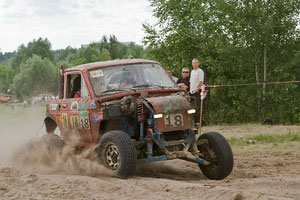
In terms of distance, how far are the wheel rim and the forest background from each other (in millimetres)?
9996

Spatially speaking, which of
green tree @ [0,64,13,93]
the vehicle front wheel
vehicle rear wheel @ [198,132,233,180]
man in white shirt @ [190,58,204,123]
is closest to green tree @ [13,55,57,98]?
green tree @ [0,64,13,93]

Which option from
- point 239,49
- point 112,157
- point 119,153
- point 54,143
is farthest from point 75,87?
point 239,49

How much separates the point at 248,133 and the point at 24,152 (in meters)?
6.81

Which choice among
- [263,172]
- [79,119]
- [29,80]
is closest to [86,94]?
[79,119]

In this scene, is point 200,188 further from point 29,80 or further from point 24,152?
point 29,80

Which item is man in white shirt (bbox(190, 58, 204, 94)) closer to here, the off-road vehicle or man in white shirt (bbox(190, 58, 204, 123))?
man in white shirt (bbox(190, 58, 204, 123))

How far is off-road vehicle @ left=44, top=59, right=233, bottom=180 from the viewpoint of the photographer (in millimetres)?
7648

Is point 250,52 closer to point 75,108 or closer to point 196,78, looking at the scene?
point 196,78

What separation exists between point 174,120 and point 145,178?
1.01 metres

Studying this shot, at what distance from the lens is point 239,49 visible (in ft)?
77.7

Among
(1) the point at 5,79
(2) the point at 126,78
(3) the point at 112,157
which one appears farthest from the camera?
(1) the point at 5,79

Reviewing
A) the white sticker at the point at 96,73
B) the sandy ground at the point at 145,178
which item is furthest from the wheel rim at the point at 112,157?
the white sticker at the point at 96,73

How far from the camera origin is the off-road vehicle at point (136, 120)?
765 cm

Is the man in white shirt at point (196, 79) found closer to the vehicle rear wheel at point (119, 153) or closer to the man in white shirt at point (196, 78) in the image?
the man in white shirt at point (196, 78)
